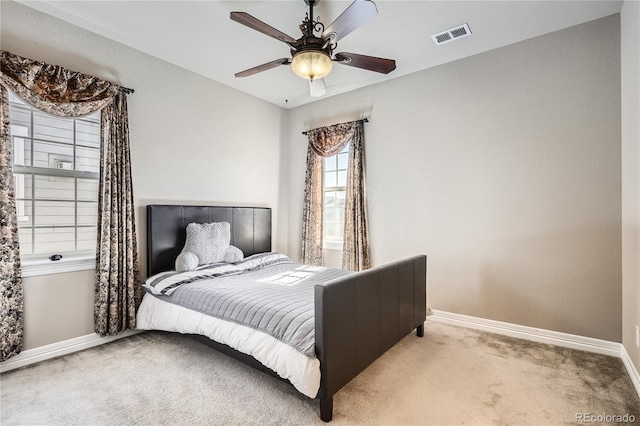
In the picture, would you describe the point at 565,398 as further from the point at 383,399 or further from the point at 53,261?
the point at 53,261

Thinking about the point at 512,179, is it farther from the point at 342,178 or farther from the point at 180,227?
the point at 180,227

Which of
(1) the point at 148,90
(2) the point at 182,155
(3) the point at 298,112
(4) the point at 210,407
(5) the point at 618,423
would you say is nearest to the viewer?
(5) the point at 618,423

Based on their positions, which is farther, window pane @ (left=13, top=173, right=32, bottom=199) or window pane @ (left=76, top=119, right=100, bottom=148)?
window pane @ (left=76, top=119, right=100, bottom=148)

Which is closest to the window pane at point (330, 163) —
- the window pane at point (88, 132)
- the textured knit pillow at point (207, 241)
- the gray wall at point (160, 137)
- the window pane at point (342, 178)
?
the window pane at point (342, 178)

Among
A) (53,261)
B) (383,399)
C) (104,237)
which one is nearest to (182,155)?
(104,237)

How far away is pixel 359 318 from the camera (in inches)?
78.7

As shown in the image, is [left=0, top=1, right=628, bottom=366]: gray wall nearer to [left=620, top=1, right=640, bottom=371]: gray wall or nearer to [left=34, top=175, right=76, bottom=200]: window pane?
[left=620, top=1, right=640, bottom=371]: gray wall

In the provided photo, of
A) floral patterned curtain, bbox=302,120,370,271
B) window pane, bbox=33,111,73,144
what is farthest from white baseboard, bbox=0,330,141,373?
floral patterned curtain, bbox=302,120,370,271

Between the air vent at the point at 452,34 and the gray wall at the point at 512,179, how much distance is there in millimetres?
480

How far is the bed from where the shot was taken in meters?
1.73

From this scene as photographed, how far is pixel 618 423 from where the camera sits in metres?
1.73

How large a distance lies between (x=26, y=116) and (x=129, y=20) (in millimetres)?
1152

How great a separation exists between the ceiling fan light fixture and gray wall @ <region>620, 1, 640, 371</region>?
6.91 feet

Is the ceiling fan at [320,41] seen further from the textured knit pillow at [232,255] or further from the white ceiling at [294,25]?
the textured knit pillow at [232,255]
